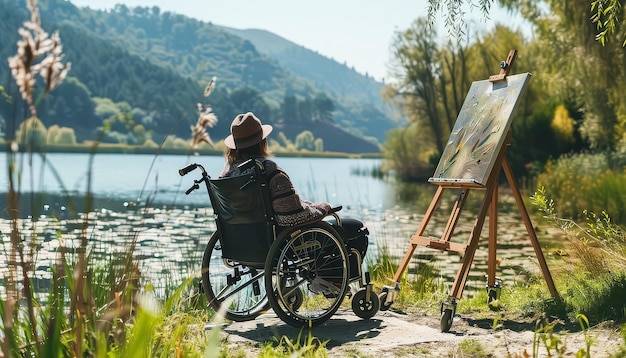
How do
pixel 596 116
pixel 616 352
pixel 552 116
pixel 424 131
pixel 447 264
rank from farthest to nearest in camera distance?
pixel 424 131, pixel 552 116, pixel 596 116, pixel 447 264, pixel 616 352

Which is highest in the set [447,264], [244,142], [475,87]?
[475,87]

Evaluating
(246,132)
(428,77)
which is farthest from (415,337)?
(428,77)

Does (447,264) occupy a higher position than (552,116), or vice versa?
(552,116)

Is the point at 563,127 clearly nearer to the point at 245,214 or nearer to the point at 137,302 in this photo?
the point at 245,214

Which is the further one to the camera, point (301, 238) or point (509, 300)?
point (509, 300)

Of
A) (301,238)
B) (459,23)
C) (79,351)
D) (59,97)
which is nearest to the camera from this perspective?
(79,351)

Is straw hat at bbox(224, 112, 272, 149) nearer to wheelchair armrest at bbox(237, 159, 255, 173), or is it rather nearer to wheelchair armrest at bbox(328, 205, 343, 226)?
wheelchair armrest at bbox(237, 159, 255, 173)

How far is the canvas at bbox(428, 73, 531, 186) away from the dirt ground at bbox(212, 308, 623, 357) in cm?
92

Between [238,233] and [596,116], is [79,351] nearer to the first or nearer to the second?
[238,233]

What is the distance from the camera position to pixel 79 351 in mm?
2289

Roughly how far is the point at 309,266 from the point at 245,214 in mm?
449

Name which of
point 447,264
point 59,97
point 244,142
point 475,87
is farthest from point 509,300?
point 59,97

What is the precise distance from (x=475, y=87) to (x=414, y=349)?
2.28m

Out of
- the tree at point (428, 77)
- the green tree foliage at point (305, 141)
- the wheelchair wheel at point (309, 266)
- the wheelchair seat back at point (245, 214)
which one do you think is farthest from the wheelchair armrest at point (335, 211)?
the green tree foliage at point (305, 141)
